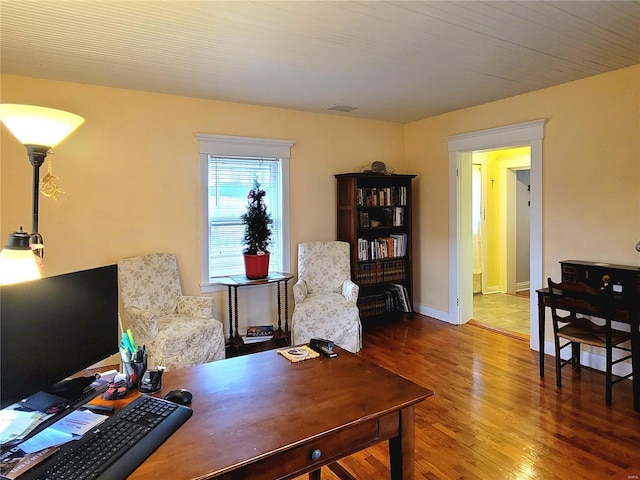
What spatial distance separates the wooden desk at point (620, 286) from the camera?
113 inches

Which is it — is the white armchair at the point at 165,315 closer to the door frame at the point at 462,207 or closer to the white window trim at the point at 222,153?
the white window trim at the point at 222,153

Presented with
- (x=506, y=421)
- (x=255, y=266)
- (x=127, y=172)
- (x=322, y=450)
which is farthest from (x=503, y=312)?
(x=322, y=450)

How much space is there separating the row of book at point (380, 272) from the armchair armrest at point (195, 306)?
1725 mm

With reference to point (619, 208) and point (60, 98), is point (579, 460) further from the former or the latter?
point (60, 98)

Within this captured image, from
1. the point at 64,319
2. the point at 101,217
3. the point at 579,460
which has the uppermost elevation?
the point at 101,217

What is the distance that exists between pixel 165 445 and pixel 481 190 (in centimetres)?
619

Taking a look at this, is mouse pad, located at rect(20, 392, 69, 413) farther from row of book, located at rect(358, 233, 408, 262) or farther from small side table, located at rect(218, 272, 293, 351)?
row of book, located at rect(358, 233, 408, 262)

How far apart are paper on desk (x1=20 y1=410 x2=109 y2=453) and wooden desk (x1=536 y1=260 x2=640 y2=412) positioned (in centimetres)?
319

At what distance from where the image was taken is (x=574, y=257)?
3.73 m

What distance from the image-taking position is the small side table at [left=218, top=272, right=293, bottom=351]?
159 inches

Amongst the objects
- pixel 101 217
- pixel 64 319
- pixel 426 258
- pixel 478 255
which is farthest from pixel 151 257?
pixel 478 255

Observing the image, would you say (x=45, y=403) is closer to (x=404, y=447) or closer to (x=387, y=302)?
(x=404, y=447)

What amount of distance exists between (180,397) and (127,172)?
2906 millimetres

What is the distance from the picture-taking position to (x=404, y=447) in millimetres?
1493
